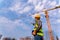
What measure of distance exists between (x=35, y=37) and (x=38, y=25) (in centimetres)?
24

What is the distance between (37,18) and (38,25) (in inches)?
6.7

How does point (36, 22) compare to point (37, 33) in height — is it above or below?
above

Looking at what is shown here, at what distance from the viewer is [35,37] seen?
127 inches

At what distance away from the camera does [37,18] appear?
3334mm

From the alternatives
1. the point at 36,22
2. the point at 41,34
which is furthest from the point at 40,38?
the point at 36,22

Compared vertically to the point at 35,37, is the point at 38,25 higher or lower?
higher

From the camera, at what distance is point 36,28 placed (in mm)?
3211

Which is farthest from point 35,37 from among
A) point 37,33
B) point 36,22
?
point 36,22

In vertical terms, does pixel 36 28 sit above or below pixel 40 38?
above

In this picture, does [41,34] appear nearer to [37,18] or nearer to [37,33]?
[37,33]

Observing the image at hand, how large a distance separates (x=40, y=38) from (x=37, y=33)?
0.12m

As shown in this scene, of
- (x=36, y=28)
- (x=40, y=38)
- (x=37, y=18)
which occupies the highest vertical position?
(x=37, y=18)

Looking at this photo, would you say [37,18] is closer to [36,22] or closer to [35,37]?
[36,22]

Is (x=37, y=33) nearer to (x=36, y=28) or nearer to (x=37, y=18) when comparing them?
(x=36, y=28)
